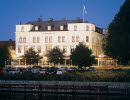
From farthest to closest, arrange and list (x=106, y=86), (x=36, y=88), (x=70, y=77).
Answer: (x=70, y=77) → (x=36, y=88) → (x=106, y=86)

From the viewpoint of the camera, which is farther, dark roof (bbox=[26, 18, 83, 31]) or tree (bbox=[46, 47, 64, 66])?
dark roof (bbox=[26, 18, 83, 31])

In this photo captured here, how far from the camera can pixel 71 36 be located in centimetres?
9931

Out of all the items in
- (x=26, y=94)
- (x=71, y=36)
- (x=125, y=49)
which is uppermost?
(x=71, y=36)

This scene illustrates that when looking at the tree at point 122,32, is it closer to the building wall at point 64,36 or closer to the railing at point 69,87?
the railing at point 69,87

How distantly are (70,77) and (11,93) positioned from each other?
25.6 feet

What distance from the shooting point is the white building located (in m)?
98.6

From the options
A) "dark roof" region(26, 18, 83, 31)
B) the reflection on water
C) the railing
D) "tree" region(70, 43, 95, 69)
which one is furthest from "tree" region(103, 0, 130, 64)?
"dark roof" region(26, 18, 83, 31)

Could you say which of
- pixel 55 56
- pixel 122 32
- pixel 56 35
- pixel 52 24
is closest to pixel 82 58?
pixel 55 56

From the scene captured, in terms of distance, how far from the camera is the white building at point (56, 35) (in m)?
98.6

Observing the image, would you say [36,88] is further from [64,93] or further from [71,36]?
[71,36]

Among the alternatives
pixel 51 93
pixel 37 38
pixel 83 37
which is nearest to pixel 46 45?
pixel 37 38

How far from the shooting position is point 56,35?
101 m

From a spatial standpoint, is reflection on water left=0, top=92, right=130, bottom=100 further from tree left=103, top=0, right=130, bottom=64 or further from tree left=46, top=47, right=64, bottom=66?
tree left=46, top=47, right=64, bottom=66

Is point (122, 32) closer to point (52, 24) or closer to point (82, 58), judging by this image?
point (82, 58)
